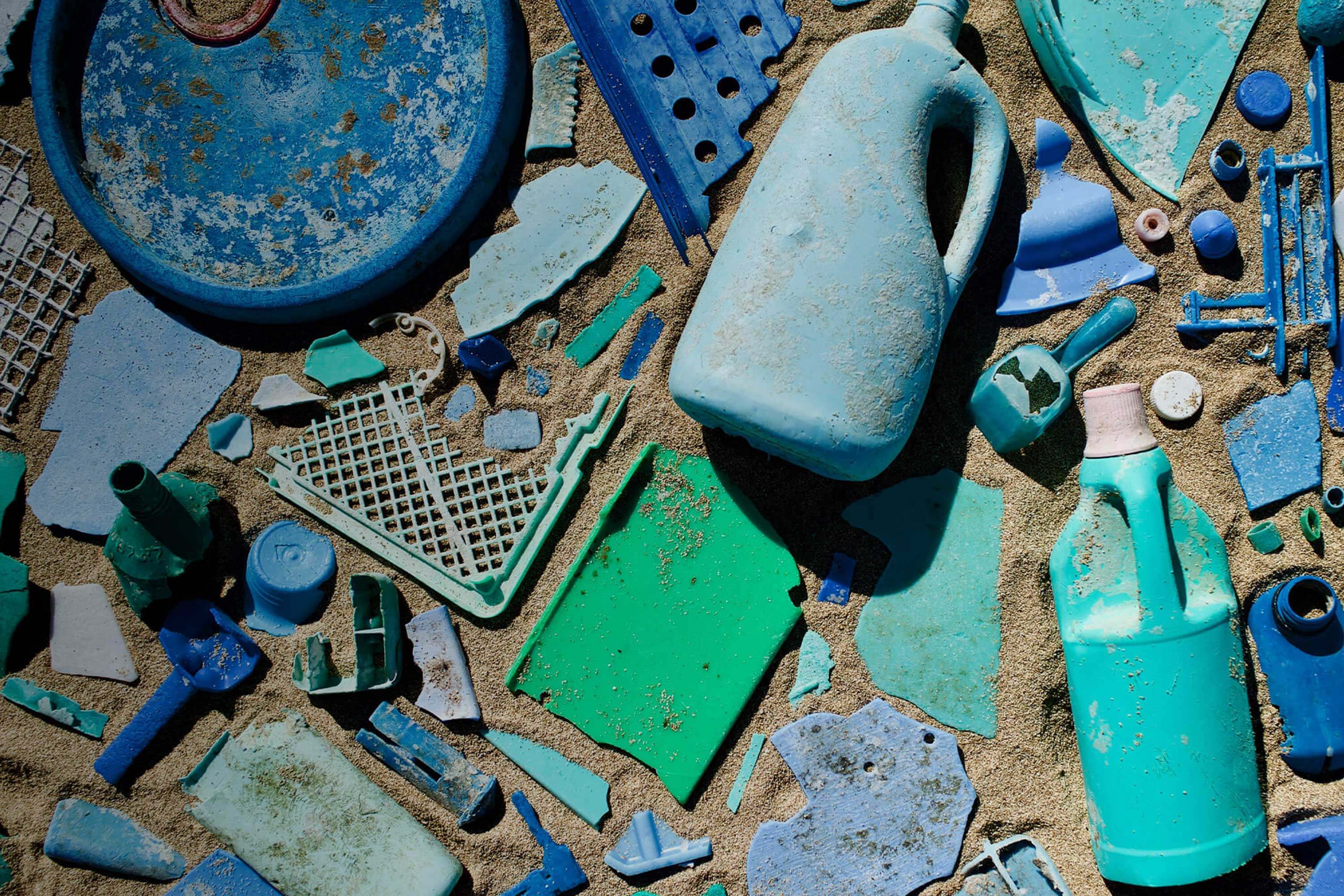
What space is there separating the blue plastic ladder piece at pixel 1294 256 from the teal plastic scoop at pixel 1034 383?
0.16 metres

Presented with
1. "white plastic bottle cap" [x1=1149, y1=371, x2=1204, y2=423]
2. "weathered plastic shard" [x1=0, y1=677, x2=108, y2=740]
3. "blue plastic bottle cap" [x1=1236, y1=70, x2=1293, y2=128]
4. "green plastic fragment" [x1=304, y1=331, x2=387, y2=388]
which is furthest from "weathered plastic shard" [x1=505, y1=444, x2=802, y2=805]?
"blue plastic bottle cap" [x1=1236, y1=70, x2=1293, y2=128]

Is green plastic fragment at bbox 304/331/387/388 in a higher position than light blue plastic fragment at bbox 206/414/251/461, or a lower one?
higher

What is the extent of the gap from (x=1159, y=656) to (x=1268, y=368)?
71 cm

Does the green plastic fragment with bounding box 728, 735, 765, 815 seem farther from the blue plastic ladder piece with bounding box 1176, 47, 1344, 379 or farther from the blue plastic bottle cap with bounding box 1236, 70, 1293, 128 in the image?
the blue plastic bottle cap with bounding box 1236, 70, 1293, 128

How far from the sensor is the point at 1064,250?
2072 mm

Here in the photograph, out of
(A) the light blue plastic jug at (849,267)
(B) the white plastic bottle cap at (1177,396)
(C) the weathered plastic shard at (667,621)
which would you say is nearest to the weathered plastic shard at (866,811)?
(C) the weathered plastic shard at (667,621)

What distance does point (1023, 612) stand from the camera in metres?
2.01

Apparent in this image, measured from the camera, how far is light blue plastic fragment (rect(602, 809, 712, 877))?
6.68 feet

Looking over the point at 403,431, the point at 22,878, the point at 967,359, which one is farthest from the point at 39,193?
the point at 967,359

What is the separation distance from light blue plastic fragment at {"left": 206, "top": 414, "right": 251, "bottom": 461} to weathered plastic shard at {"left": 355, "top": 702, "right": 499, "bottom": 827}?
0.69 meters

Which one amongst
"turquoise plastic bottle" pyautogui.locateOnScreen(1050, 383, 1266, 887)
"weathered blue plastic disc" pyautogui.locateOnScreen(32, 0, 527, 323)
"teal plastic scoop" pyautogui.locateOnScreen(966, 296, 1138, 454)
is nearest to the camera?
"turquoise plastic bottle" pyautogui.locateOnScreen(1050, 383, 1266, 887)

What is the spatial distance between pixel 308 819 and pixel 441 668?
442mm

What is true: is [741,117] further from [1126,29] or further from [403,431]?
[403,431]

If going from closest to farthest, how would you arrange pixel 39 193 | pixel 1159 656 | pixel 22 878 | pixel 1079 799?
pixel 1159 656 → pixel 1079 799 → pixel 22 878 → pixel 39 193
